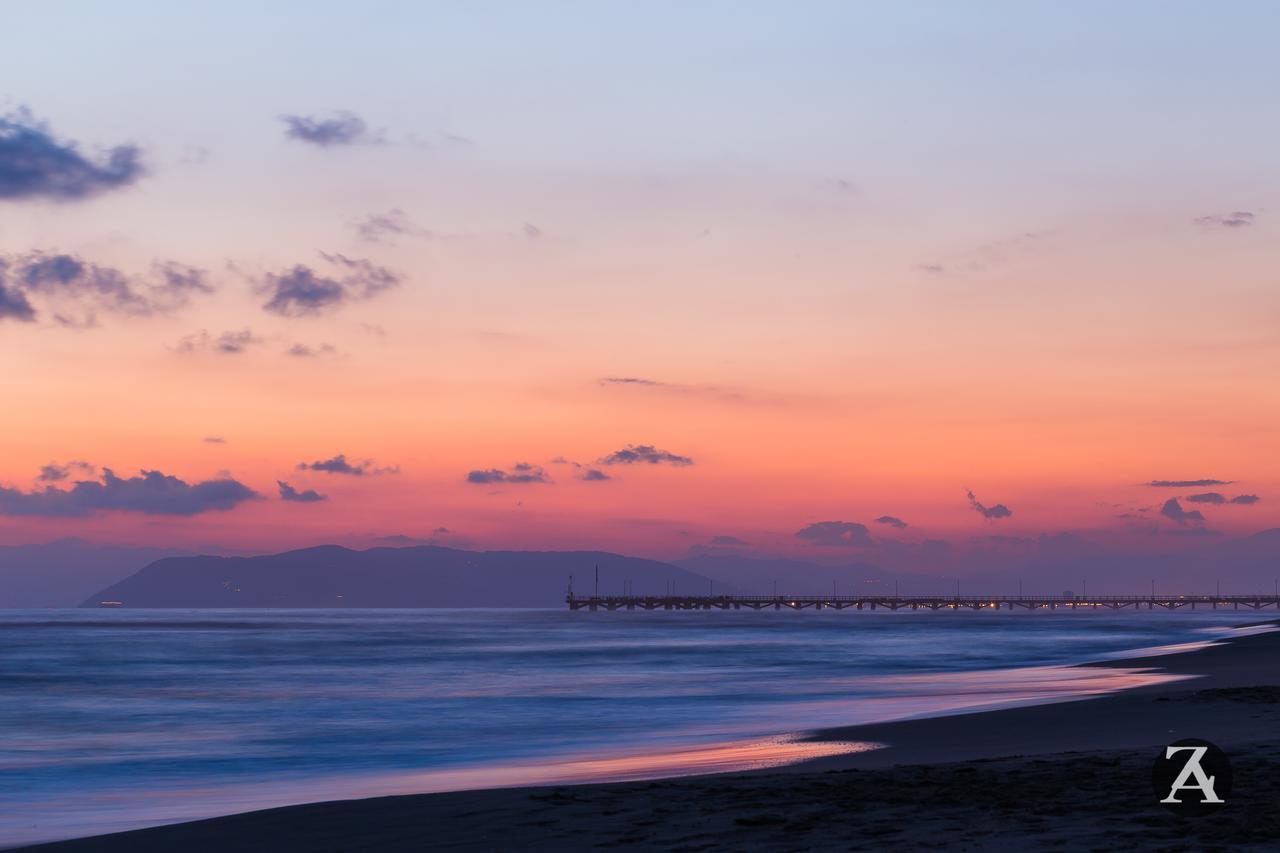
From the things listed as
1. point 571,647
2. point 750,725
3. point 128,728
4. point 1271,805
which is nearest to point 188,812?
point 1271,805

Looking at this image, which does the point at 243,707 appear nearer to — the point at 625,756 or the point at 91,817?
the point at 625,756

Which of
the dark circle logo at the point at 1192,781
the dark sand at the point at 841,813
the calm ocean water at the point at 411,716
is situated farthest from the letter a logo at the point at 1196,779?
the calm ocean water at the point at 411,716

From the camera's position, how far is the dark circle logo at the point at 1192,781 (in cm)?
1100

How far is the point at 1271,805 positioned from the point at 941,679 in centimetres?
4134

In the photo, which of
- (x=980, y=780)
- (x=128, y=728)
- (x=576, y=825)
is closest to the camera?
(x=576, y=825)

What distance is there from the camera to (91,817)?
709 inches

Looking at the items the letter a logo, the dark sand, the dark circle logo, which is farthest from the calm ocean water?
the letter a logo

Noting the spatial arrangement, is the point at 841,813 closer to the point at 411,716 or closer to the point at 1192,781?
the point at 1192,781

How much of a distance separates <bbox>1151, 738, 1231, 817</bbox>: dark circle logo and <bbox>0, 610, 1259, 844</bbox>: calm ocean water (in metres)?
7.84

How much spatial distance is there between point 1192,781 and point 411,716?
30.9 meters

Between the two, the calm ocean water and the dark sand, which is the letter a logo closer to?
the dark sand

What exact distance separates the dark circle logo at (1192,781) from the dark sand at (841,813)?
6.0 inches

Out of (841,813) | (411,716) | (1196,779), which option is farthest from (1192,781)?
(411,716)

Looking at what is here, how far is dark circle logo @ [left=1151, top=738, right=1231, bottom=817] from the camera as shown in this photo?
11000 millimetres
